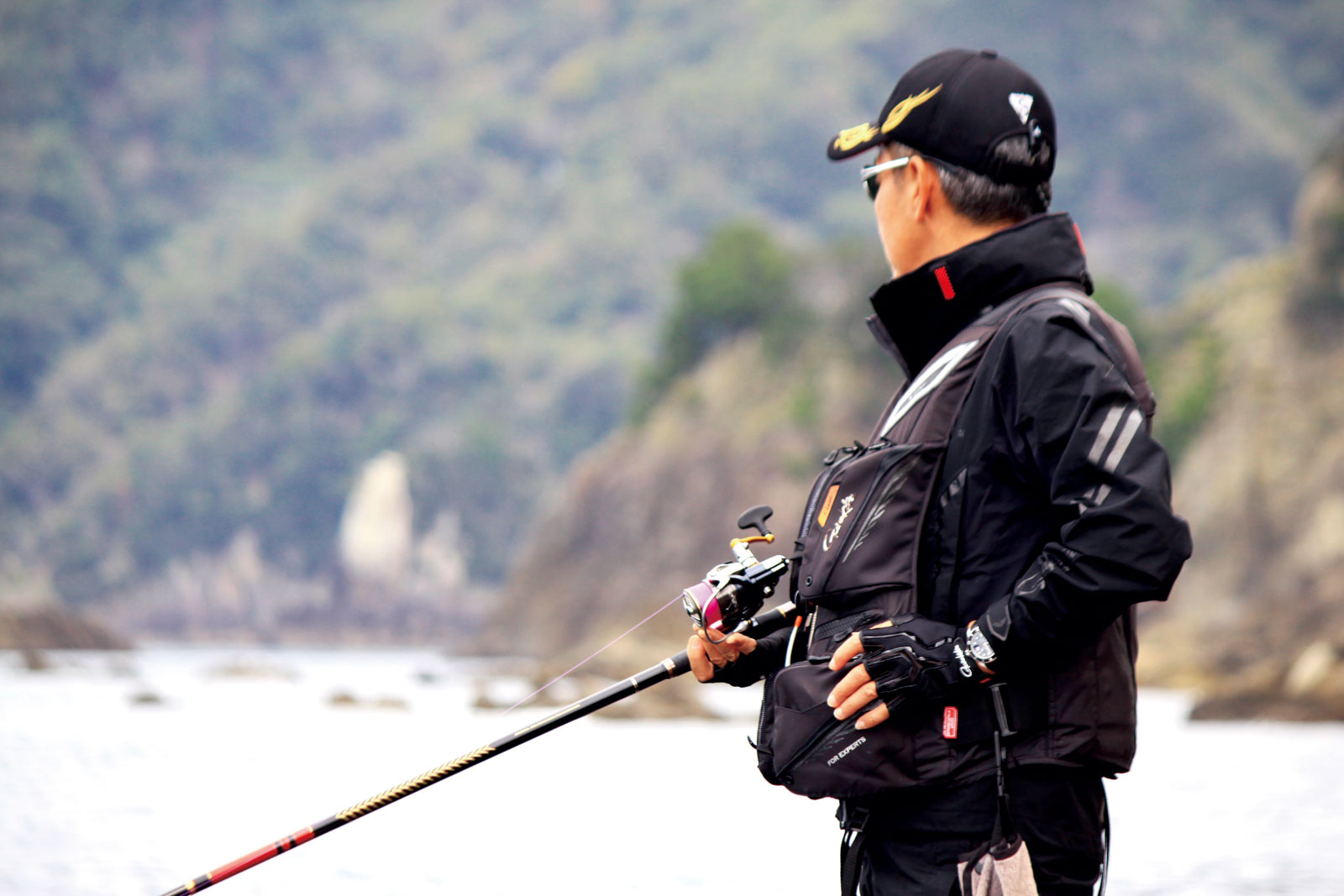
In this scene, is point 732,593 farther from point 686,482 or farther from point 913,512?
point 686,482

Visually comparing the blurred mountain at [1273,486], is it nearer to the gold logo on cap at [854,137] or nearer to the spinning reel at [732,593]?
the spinning reel at [732,593]

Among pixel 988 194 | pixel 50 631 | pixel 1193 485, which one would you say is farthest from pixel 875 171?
pixel 50 631

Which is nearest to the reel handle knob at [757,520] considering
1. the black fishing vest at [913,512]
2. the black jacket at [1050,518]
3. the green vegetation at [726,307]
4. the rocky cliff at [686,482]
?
the black fishing vest at [913,512]

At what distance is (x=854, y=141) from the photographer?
359cm

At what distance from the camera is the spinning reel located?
375 centimetres

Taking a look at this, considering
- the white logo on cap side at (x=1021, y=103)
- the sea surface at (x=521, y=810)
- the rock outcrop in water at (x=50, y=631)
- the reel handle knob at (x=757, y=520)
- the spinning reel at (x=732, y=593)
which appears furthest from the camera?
the rock outcrop in water at (x=50, y=631)

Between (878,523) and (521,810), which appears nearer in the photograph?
(878,523)

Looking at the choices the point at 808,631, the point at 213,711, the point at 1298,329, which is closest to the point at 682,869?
the point at 808,631

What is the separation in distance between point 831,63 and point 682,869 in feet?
519

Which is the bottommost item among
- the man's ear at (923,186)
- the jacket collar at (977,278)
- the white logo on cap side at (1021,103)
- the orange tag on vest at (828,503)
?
the orange tag on vest at (828,503)

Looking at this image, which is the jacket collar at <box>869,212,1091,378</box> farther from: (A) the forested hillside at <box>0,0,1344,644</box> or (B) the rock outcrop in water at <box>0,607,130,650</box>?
(A) the forested hillside at <box>0,0,1344,644</box>

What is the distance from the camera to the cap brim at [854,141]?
353cm

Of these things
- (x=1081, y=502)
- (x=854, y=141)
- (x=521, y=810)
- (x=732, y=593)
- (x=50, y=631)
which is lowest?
(x=1081, y=502)

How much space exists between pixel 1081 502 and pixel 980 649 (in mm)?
336
